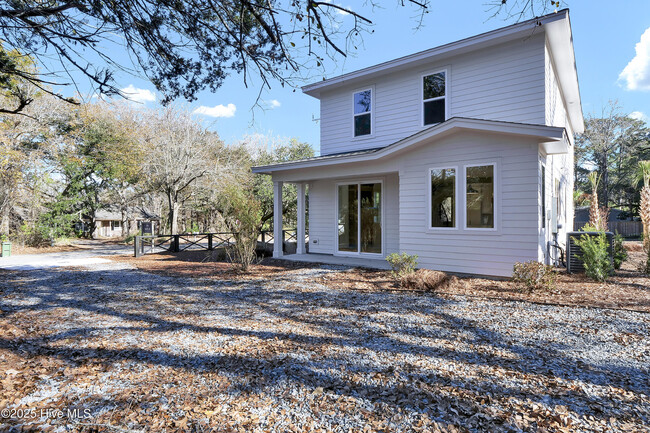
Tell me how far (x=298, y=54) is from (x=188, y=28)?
59.1 inches

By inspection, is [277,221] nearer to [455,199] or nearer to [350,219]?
[350,219]

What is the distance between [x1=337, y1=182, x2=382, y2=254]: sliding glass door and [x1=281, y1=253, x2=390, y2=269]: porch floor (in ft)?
1.46

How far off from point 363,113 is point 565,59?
5.38 meters

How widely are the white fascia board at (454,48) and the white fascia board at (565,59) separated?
1.29ft

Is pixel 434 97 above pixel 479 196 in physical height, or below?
above

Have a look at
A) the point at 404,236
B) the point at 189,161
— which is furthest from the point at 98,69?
the point at 189,161

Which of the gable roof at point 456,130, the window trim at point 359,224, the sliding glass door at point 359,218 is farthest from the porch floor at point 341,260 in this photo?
the gable roof at point 456,130

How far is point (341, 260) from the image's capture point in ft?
32.3

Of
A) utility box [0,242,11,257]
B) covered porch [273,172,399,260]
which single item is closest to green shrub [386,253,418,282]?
covered porch [273,172,399,260]

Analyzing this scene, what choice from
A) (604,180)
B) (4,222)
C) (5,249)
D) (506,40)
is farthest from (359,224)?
(604,180)

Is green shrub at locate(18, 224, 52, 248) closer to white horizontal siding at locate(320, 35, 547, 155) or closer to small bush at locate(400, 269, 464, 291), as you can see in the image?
white horizontal siding at locate(320, 35, 547, 155)

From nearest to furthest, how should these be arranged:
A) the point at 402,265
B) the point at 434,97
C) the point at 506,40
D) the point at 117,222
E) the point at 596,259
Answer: the point at 596,259 → the point at 402,265 → the point at 506,40 → the point at 434,97 → the point at 117,222

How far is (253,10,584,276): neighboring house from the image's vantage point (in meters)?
6.87

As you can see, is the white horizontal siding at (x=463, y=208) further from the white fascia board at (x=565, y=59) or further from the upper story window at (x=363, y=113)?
the white fascia board at (x=565, y=59)
